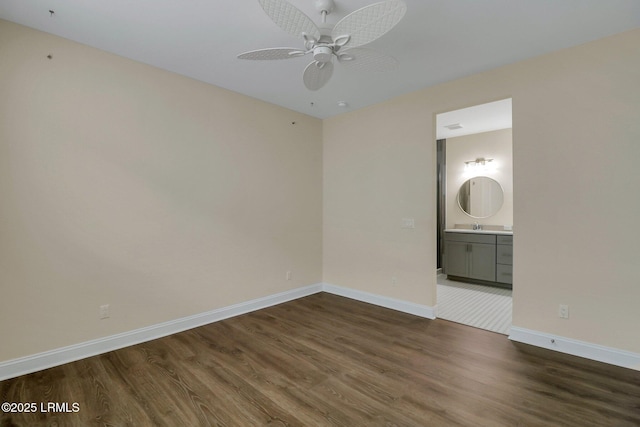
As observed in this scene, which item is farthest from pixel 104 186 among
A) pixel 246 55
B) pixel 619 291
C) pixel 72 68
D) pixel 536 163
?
pixel 619 291

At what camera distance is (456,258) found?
5.14 metres

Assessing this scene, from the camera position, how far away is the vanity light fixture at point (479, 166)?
529cm

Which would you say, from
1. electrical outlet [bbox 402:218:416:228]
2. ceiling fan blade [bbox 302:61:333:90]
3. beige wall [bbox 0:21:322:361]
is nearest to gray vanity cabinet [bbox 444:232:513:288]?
electrical outlet [bbox 402:218:416:228]

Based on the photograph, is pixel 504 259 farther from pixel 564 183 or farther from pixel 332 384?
pixel 332 384

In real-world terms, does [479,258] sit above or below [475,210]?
below

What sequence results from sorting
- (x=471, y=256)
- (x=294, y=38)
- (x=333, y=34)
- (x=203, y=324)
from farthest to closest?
(x=471, y=256)
(x=203, y=324)
(x=294, y=38)
(x=333, y=34)

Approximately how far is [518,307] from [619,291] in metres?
0.75

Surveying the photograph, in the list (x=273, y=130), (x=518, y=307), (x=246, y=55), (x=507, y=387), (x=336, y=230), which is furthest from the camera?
(x=336, y=230)

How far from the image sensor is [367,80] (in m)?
3.15

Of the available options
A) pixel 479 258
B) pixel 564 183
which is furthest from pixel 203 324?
pixel 479 258

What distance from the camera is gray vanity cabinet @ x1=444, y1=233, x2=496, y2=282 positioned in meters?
4.73

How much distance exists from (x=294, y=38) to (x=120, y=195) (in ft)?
6.95

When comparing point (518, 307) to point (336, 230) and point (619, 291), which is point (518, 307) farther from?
point (336, 230)

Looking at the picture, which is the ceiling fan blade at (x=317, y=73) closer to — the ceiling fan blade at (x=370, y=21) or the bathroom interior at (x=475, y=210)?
the ceiling fan blade at (x=370, y=21)
